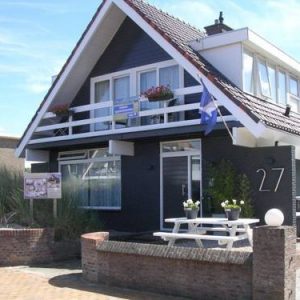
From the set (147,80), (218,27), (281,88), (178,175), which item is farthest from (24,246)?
(218,27)

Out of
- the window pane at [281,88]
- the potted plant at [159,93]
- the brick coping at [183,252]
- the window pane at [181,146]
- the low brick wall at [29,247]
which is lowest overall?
the low brick wall at [29,247]

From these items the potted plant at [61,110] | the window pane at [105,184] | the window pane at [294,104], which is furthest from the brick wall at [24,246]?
the window pane at [294,104]

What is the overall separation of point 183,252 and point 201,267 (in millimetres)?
458

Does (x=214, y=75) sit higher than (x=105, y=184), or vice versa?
(x=214, y=75)

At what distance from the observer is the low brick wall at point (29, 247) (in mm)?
12820

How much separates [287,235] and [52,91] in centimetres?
1145

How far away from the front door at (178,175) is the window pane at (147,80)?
1.84 metres

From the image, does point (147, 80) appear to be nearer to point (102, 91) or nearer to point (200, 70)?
point (102, 91)

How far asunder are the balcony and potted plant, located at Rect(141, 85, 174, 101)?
0.24m

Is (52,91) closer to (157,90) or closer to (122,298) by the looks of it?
(157,90)

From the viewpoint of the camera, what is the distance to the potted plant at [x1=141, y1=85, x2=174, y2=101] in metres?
14.7

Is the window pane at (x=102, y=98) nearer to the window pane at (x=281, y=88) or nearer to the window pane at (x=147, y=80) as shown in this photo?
the window pane at (x=147, y=80)

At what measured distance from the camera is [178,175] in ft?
52.1

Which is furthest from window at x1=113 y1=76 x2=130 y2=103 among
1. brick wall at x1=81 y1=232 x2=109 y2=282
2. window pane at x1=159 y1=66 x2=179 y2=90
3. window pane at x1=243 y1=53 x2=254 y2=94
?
brick wall at x1=81 y1=232 x2=109 y2=282
